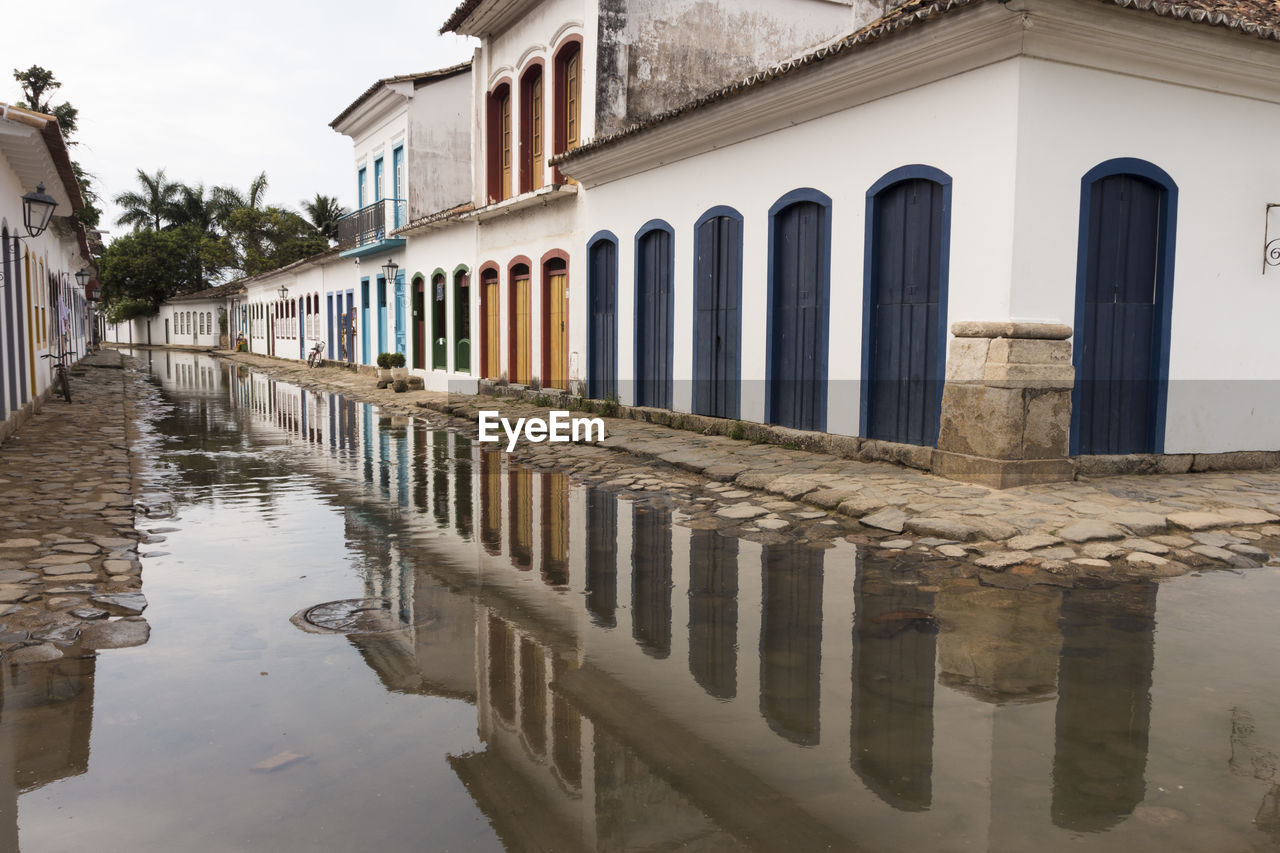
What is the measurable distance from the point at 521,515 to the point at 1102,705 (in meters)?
4.47

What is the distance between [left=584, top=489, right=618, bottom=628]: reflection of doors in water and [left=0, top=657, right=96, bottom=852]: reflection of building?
2128 mm

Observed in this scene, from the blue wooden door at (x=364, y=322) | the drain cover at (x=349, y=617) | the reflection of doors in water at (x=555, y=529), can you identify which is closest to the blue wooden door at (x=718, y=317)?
the reflection of doors in water at (x=555, y=529)

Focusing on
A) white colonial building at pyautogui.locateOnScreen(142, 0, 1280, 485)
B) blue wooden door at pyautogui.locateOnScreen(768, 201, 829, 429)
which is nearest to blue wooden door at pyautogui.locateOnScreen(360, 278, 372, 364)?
white colonial building at pyautogui.locateOnScreen(142, 0, 1280, 485)

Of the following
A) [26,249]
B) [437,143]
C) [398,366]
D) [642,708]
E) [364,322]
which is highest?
[437,143]

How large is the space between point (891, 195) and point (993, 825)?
727 cm

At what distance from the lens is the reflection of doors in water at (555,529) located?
5.44 meters

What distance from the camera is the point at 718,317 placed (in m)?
11.5

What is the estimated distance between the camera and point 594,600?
4.88 metres

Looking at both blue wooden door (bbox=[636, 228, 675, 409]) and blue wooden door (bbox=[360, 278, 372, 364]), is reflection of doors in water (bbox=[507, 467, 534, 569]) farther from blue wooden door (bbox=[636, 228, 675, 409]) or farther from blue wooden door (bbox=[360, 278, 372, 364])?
blue wooden door (bbox=[360, 278, 372, 364])

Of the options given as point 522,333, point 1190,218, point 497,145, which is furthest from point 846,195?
point 497,145

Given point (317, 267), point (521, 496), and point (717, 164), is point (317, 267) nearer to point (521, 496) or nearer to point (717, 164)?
point (717, 164)

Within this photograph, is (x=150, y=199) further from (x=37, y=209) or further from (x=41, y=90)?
(x=37, y=209)

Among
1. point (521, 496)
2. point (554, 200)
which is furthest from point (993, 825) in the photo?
point (554, 200)

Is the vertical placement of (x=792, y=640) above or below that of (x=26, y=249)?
below
